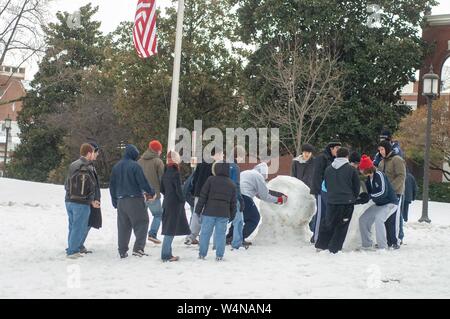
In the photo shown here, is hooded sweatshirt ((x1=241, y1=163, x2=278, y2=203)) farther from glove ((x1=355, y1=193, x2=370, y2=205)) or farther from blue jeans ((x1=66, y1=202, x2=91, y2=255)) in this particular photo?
blue jeans ((x1=66, y1=202, x2=91, y2=255))

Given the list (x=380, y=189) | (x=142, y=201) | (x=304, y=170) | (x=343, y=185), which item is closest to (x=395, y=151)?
(x=380, y=189)

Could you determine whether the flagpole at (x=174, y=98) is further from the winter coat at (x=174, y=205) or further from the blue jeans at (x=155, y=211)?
the winter coat at (x=174, y=205)

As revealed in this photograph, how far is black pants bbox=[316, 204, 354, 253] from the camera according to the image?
10891 millimetres

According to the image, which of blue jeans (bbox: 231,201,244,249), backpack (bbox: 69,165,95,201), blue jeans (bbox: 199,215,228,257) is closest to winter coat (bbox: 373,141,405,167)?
blue jeans (bbox: 231,201,244,249)

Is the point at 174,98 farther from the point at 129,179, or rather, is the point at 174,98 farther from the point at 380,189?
the point at 380,189

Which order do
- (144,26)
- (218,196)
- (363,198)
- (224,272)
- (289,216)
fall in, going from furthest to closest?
(144,26) → (289,216) → (363,198) → (218,196) → (224,272)

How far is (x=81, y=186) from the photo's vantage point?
10172 millimetres

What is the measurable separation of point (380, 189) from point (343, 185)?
79 centimetres

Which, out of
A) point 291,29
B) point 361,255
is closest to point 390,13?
point 291,29

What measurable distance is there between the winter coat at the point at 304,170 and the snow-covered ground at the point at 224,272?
4.80 ft

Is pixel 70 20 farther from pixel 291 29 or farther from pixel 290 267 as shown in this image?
pixel 290 267

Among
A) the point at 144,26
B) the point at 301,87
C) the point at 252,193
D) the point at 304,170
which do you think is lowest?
the point at 252,193

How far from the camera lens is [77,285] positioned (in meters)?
8.00
